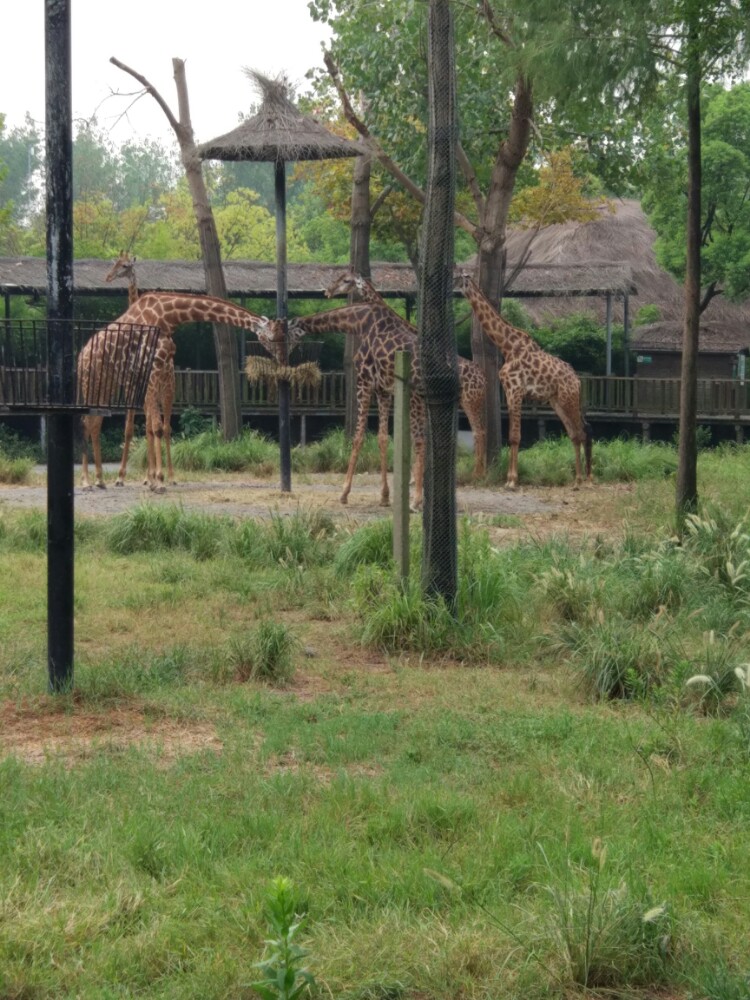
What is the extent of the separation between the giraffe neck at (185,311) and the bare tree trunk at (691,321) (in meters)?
6.76

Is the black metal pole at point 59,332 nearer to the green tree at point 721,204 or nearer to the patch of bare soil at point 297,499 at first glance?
the patch of bare soil at point 297,499

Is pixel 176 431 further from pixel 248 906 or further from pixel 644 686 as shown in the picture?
pixel 248 906

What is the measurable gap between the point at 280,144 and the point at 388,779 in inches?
481

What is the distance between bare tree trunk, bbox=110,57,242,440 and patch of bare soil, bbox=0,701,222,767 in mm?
15043

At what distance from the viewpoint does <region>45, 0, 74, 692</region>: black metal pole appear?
6.54 m

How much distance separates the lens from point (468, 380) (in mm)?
18297

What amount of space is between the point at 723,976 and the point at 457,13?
52.6 ft

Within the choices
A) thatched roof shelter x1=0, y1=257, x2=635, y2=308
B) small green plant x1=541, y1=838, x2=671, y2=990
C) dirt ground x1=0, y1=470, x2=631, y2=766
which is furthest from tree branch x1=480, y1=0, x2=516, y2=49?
small green plant x1=541, y1=838, x2=671, y2=990

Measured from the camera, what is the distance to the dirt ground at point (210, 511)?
621 cm

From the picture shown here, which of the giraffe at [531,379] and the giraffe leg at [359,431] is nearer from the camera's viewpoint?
the giraffe leg at [359,431]

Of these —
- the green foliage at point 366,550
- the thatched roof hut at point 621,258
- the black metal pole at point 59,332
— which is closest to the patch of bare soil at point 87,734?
the black metal pole at point 59,332

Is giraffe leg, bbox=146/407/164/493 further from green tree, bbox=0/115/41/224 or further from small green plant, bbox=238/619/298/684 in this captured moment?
green tree, bbox=0/115/41/224

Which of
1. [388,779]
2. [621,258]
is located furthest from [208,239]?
[621,258]

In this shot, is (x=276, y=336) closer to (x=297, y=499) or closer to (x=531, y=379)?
(x=297, y=499)
